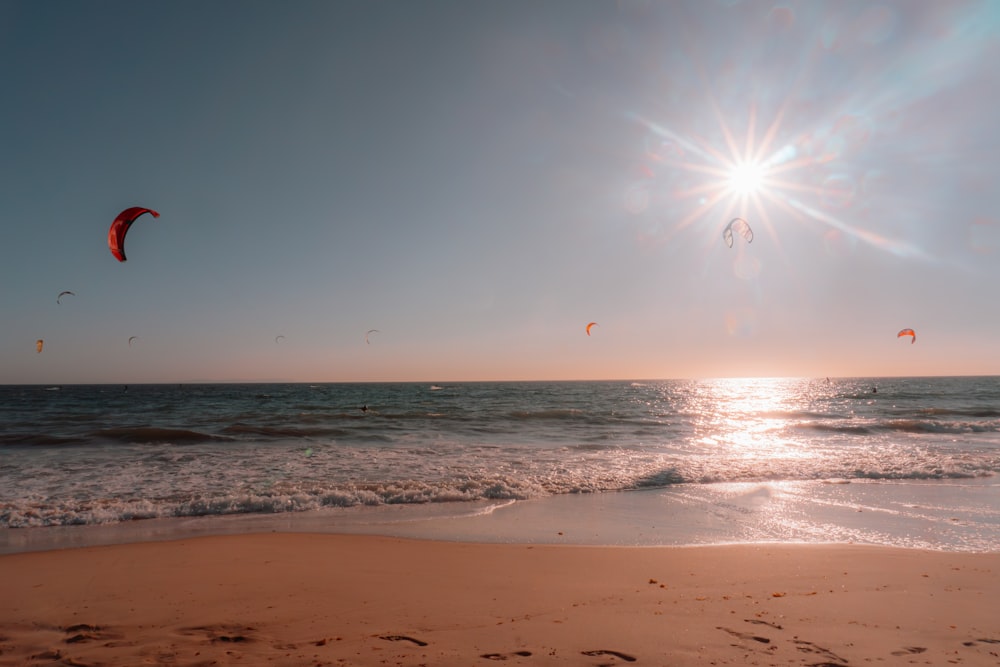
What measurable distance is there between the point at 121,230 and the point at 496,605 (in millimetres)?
9797

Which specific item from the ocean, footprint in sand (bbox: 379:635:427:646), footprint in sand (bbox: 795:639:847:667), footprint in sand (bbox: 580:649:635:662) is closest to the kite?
the ocean

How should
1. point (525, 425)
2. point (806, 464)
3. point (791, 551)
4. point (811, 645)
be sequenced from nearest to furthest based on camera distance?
point (811, 645), point (791, 551), point (806, 464), point (525, 425)

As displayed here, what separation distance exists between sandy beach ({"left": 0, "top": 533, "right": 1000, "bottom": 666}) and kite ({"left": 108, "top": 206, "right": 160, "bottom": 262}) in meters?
5.45

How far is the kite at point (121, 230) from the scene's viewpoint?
10031 mm

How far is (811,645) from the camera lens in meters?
4.10

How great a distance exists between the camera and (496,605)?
5.18 m

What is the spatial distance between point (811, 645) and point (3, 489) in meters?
15.0

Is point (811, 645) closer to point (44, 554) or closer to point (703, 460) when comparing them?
point (44, 554)

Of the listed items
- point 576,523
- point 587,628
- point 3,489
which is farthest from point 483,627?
point 3,489

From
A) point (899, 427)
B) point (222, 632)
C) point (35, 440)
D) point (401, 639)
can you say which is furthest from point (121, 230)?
point (899, 427)

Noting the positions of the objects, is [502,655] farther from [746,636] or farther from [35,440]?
[35,440]

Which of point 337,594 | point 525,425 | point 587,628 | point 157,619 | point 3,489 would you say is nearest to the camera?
point 587,628

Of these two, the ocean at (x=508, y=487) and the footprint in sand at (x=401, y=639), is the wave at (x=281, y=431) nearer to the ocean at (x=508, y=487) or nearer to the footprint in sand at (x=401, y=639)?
the ocean at (x=508, y=487)

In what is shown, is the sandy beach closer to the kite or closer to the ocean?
the ocean
